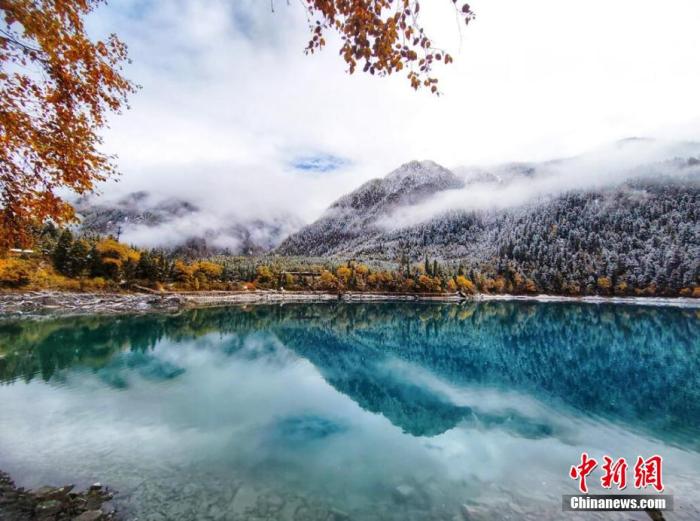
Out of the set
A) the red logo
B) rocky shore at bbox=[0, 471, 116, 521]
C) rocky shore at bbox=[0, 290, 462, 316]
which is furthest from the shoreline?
the red logo

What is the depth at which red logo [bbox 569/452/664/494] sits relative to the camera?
10.1 meters

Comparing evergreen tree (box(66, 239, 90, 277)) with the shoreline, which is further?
evergreen tree (box(66, 239, 90, 277))

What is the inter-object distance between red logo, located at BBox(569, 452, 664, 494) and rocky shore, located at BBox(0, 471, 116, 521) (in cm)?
1290

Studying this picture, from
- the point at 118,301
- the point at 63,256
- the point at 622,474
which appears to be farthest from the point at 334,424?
the point at 63,256

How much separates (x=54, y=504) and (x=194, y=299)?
252 ft

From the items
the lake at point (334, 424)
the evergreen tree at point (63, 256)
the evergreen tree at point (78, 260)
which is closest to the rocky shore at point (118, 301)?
the evergreen tree at point (78, 260)

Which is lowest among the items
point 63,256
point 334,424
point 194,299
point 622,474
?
point 334,424

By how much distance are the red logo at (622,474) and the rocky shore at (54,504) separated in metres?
12.9

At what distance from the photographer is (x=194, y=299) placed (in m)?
79.6

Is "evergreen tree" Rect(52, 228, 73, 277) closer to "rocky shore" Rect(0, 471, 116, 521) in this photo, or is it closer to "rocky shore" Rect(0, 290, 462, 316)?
"rocky shore" Rect(0, 290, 462, 316)

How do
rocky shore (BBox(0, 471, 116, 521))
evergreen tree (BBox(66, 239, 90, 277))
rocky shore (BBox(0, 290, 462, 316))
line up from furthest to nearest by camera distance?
evergreen tree (BBox(66, 239, 90, 277)), rocky shore (BBox(0, 290, 462, 316)), rocky shore (BBox(0, 471, 116, 521))

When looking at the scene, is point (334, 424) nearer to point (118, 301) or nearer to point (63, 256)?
point (118, 301)

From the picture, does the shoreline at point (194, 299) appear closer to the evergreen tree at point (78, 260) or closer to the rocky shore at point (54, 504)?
the evergreen tree at point (78, 260)

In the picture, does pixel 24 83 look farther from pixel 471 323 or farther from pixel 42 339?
pixel 471 323
